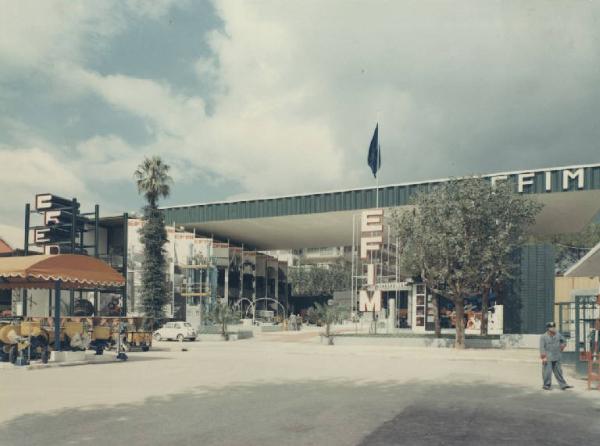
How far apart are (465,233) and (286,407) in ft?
74.1

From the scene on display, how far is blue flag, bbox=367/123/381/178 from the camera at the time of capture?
4400 centimetres

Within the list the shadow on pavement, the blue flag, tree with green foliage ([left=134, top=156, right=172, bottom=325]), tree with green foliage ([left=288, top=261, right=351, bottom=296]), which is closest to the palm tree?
tree with green foliage ([left=134, top=156, right=172, bottom=325])

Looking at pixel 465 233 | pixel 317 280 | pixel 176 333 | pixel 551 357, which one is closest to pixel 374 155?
pixel 465 233

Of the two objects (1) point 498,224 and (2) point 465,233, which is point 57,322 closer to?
(2) point 465,233

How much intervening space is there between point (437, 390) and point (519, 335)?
23433 mm

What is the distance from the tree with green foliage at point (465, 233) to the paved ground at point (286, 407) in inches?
480

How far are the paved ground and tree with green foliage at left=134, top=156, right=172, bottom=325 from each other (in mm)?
28170

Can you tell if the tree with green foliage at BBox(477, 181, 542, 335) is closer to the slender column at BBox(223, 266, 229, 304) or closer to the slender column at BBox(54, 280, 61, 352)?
the slender column at BBox(54, 280, 61, 352)

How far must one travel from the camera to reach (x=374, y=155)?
44.2 metres

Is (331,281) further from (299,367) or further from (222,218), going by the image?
(299,367)

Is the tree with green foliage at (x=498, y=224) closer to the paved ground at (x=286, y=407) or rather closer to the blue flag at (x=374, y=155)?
the blue flag at (x=374, y=155)

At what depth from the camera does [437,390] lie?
15.6 meters

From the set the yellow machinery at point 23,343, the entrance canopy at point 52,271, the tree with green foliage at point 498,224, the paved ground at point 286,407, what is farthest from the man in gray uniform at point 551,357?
the tree with green foliage at point 498,224

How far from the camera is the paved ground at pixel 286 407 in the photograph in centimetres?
962
